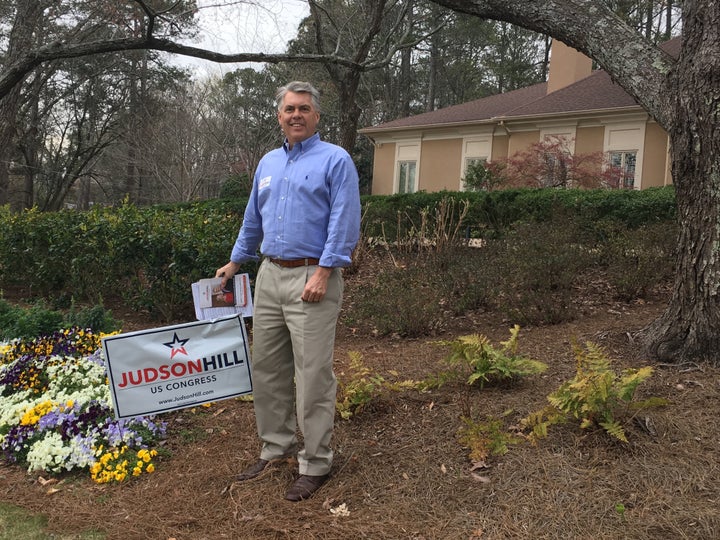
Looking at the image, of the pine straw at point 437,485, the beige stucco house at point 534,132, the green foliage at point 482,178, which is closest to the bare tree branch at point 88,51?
the pine straw at point 437,485

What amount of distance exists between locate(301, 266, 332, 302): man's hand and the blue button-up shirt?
46 mm

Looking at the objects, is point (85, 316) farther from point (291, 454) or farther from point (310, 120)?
point (310, 120)

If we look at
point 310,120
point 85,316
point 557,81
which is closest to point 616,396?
point 310,120

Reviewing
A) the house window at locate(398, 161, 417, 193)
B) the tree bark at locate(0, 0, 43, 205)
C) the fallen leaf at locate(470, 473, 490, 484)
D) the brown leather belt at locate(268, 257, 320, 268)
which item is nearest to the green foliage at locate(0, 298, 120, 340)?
the brown leather belt at locate(268, 257, 320, 268)

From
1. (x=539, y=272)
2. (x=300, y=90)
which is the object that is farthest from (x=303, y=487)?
(x=539, y=272)

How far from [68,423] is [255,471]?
1355 millimetres

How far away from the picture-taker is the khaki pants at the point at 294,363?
290cm

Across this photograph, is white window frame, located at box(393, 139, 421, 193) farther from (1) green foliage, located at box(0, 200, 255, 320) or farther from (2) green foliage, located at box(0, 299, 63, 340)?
(2) green foliage, located at box(0, 299, 63, 340)

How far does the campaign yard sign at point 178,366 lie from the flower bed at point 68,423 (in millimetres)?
422

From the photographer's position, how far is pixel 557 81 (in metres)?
19.2

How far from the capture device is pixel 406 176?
71.5ft

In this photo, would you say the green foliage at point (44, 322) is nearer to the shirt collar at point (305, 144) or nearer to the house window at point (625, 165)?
the shirt collar at point (305, 144)

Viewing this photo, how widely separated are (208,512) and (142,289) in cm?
429

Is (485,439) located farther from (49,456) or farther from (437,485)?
(49,456)
